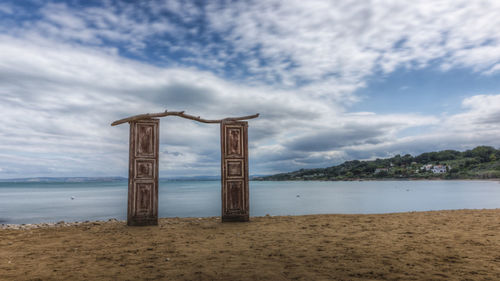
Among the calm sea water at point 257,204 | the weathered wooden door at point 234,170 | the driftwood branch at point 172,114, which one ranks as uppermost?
the driftwood branch at point 172,114

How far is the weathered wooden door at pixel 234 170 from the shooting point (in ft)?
35.4

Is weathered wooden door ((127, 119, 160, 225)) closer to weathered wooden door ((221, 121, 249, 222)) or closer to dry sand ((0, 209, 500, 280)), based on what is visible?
dry sand ((0, 209, 500, 280))

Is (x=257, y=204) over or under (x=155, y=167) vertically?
under

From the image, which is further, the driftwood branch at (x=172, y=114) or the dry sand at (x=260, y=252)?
the driftwood branch at (x=172, y=114)

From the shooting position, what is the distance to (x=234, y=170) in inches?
Answer: 428

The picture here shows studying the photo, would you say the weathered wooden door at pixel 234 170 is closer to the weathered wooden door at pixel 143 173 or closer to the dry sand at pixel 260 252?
the dry sand at pixel 260 252

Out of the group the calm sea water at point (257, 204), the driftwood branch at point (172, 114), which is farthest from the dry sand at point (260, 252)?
the calm sea water at point (257, 204)

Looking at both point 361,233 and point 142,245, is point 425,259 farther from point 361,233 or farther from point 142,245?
point 142,245

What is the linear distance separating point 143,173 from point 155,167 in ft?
1.31

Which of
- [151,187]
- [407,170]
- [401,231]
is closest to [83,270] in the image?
[151,187]

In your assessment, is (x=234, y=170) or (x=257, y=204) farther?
(x=257, y=204)

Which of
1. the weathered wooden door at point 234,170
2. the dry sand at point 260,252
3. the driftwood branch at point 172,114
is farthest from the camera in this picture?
the weathered wooden door at point 234,170

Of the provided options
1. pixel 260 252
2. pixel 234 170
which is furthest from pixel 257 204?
pixel 260 252

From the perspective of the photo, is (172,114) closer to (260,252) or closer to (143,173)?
(143,173)
